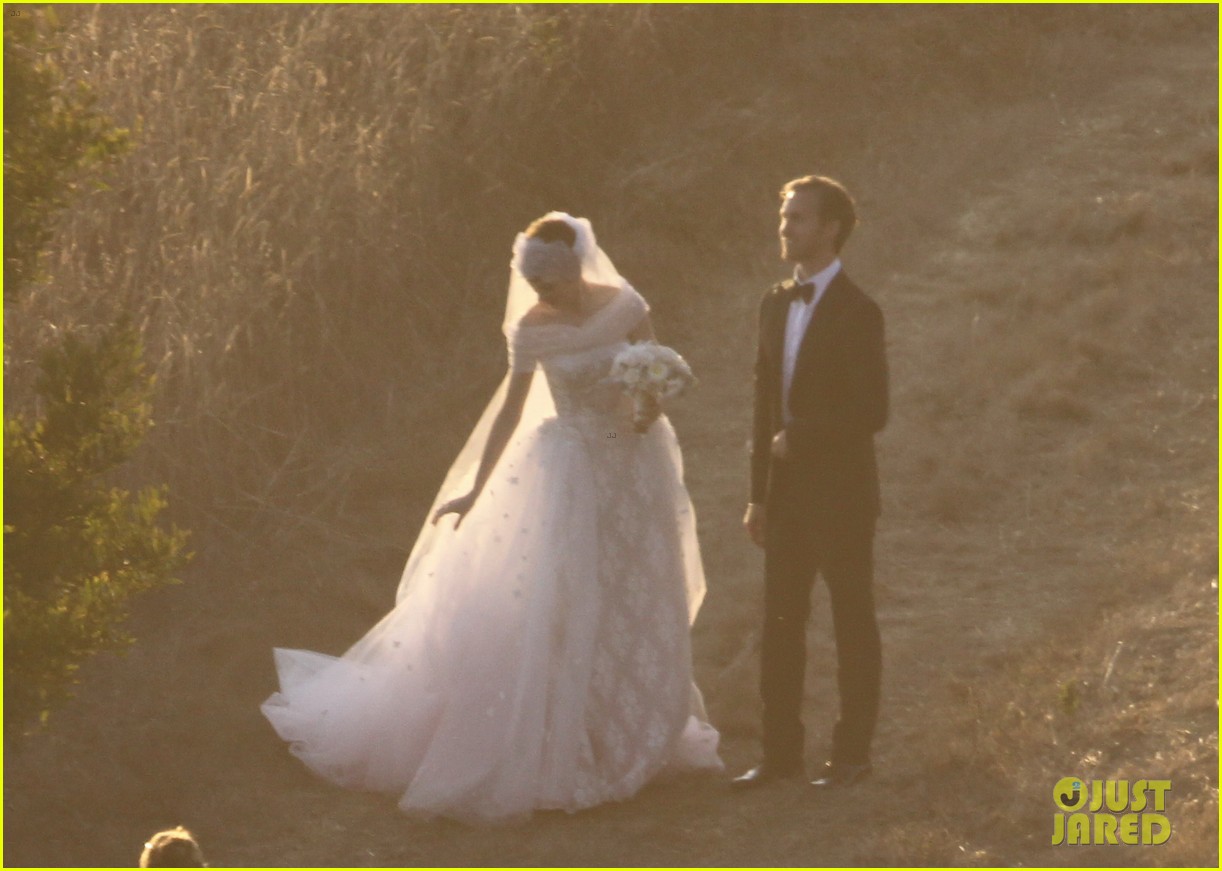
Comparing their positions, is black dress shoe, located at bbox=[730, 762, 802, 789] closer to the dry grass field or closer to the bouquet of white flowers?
the dry grass field

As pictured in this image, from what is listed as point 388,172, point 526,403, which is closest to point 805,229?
point 526,403

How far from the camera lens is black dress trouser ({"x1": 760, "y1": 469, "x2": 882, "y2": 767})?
6.23m

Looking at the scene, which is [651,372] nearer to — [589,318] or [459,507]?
[589,318]

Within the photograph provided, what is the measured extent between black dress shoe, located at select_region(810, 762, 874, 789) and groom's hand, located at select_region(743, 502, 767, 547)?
866 mm

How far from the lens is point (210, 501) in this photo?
898 centimetres

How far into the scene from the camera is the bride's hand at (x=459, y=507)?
6621mm

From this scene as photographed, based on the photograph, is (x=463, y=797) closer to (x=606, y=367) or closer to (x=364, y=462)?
(x=606, y=367)

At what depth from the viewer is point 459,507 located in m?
6.63

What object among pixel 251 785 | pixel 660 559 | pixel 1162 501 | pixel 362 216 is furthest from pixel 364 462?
pixel 1162 501

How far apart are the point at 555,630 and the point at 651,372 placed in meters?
1.03

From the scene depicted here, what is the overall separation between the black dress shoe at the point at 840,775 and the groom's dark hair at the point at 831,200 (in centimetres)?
191

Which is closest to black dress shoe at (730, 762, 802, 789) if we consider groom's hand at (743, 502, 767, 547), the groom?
the groom

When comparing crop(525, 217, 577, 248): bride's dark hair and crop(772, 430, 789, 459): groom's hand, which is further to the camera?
crop(525, 217, 577, 248): bride's dark hair

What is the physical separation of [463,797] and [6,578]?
1784 mm
